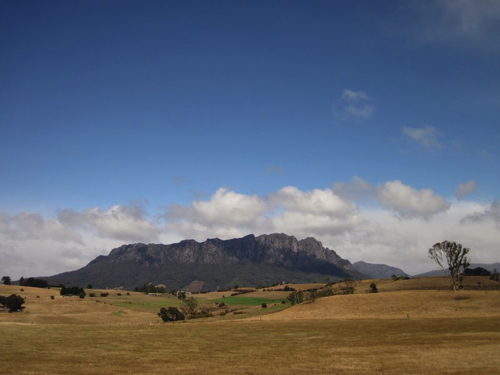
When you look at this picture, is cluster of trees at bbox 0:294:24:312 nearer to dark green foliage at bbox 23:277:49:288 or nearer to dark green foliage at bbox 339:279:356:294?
dark green foliage at bbox 339:279:356:294

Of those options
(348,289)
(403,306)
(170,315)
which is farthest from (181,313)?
(403,306)

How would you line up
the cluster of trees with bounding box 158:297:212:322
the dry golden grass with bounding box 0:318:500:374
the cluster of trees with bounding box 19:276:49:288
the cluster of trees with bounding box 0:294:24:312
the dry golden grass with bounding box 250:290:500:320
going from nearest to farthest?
the dry golden grass with bounding box 0:318:500:374, the dry golden grass with bounding box 250:290:500:320, the cluster of trees with bounding box 158:297:212:322, the cluster of trees with bounding box 0:294:24:312, the cluster of trees with bounding box 19:276:49:288

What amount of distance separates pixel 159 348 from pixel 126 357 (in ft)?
20.0

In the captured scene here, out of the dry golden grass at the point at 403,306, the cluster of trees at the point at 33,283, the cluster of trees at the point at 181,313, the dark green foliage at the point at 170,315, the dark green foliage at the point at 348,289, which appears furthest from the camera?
the cluster of trees at the point at 33,283

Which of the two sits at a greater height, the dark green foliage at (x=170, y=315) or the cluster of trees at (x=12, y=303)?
the cluster of trees at (x=12, y=303)

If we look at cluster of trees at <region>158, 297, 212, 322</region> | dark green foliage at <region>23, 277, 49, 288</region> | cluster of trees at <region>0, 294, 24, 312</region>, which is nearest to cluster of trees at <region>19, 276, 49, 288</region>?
dark green foliage at <region>23, 277, 49, 288</region>

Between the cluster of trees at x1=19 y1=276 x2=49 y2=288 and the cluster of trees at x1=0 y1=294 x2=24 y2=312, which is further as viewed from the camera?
the cluster of trees at x1=19 y1=276 x2=49 y2=288

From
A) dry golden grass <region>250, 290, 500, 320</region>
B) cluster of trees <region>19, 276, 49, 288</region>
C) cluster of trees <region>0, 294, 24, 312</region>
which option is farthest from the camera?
cluster of trees <region>19, 276, 49, 288</region>

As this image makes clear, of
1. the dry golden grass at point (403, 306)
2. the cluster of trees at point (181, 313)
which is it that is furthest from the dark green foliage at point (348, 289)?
the cluster of trees at point (181, 313)

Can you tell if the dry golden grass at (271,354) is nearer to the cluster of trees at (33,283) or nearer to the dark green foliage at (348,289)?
the dark green foliage at (348,289)

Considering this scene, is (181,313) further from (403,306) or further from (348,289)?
(403,306)

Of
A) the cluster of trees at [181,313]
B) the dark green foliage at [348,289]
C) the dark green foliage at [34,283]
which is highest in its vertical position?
the dark green foliage at [34,283]

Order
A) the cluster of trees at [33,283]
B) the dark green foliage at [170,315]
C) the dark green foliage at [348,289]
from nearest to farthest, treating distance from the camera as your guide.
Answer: the dark green foliage at [170,315]
the dark green foliage at [348,289]
the cluster of trees at [33,283]

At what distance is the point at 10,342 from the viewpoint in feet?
124
